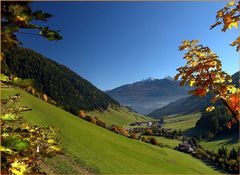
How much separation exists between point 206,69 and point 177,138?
174 m

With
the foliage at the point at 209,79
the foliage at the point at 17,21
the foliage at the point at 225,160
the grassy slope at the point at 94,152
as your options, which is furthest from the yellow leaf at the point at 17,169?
the foliage at the point at 225,160

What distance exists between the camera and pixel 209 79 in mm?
9453

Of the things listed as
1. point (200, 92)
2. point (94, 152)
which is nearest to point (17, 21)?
point (200, 92)

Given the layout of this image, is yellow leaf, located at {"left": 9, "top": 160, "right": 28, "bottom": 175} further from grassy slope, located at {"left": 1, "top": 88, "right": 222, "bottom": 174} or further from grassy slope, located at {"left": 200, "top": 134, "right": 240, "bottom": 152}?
grassy slope, located at {"left": 200, "top": 134, "right": 240, "bottom": 152}

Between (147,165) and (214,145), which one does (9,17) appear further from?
(214,145)

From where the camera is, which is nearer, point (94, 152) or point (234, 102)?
point (234, 102)

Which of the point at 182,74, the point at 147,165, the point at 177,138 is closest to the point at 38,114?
the point at 147,165

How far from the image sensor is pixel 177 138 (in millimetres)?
179000

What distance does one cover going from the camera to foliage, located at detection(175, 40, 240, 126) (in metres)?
9.02

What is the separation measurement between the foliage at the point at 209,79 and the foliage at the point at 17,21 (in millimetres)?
5286

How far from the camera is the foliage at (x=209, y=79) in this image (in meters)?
9.02

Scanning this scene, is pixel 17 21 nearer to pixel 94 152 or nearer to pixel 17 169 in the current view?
pixel 17 169

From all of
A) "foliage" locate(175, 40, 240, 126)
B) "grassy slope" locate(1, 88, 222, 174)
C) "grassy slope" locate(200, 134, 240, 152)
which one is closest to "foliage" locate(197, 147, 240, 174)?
"grassy slope" locate(1, 88, 222, 174)

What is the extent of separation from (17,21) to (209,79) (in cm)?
626
